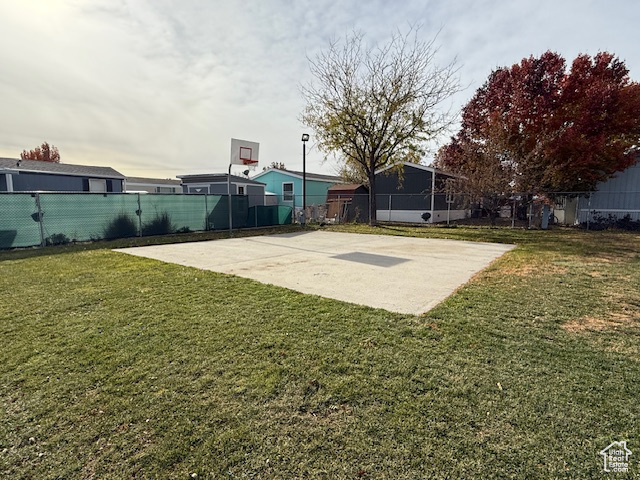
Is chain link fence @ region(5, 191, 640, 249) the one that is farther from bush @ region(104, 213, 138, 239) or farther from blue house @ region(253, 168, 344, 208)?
blue house @ region(253, 168, 344, 208)

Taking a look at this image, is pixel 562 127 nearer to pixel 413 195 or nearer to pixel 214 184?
pixel 413 195

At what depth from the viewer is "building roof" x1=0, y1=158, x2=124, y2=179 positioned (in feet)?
58.3

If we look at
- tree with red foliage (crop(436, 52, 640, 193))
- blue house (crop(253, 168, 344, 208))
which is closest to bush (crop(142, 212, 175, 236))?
blue house (crop(253, 168, 344, 208))

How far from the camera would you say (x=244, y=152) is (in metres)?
14.8

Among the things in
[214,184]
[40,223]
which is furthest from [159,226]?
[214,184]

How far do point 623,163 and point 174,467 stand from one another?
19518 mm

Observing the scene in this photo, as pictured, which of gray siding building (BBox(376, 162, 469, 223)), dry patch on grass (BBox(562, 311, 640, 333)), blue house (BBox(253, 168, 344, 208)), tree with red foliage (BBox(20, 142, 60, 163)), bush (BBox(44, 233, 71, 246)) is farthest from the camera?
tree with red foliage (BBox(20, 142, 60, 163))

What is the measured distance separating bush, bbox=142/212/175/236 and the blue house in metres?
12.4

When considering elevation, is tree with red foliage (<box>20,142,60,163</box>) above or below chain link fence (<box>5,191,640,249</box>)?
above

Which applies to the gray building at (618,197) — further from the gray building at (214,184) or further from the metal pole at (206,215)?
the gray building at (214,184)

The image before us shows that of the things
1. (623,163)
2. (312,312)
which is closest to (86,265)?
(312,312)

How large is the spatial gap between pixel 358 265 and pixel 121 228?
9.49m

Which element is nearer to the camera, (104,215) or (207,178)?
(104,215)

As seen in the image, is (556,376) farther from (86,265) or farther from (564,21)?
(564,21)
